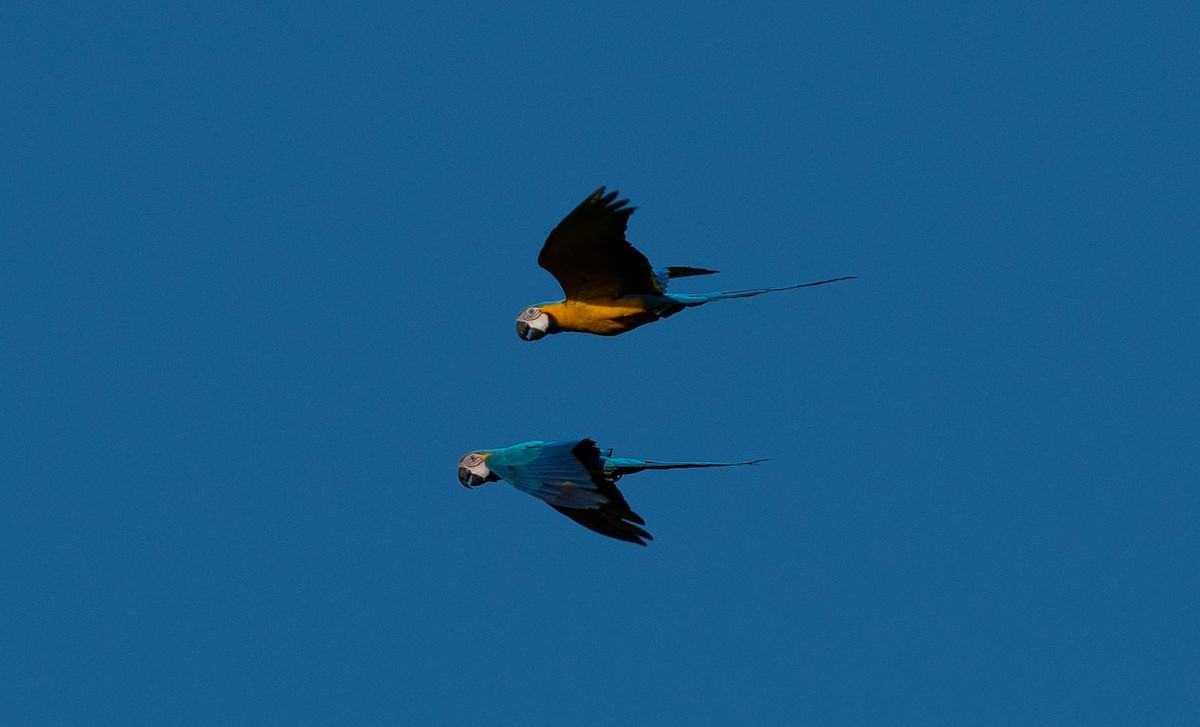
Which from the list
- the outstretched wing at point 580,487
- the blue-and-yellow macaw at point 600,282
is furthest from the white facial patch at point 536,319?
the outstretched wing at point 580,487

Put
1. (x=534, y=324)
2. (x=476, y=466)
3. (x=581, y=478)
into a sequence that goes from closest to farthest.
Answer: (x=581, y=478) → (x=534, y=324) → (x=476, y=466)

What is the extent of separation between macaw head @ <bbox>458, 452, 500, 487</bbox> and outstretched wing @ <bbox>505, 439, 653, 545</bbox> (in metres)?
1.23

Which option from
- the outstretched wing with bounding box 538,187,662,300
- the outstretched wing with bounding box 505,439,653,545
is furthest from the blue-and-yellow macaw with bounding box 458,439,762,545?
the outstretched wing with bounding box 538,187,662,300

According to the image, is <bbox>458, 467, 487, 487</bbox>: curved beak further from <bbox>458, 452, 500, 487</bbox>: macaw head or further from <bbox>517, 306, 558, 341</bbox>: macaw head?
<bbox>517, 306, 558, 341</bbox>: macaw head

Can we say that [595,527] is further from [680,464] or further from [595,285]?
[595,285]

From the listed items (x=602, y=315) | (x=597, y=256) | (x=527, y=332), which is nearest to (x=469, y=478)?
(x=527, y=332)

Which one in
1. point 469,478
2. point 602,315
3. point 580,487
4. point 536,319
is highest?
point 536,319

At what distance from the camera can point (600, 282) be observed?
751 inches

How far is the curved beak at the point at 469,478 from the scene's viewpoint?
2020cm

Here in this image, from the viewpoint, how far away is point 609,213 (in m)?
18.2

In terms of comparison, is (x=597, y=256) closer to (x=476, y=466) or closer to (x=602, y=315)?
(x=602, y=315)

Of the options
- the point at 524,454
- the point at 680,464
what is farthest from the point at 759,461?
the point at 524,454

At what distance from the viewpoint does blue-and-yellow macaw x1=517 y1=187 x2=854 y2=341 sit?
60.1 feet

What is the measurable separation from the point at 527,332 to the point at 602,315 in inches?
31.3
